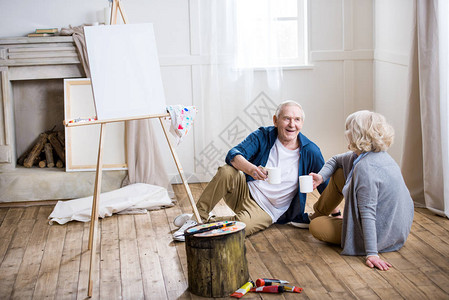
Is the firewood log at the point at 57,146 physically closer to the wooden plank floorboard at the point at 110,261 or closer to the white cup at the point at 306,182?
the wooden plank floorboard at the point at 110,261

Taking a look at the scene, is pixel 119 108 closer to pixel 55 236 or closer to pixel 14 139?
pixel 55 236

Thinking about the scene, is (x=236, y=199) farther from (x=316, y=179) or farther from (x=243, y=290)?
(x=243, y=290)

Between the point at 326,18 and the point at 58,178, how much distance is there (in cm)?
269

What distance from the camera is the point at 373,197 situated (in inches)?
125

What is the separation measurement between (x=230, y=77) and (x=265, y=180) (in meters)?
1.59

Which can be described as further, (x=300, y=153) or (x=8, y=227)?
(x=8, y=227)

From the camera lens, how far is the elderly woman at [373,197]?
319 centimetres

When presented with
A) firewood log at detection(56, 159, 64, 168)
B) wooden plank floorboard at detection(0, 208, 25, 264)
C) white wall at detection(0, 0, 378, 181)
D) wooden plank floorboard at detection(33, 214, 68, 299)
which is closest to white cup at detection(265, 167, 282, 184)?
wooden plank floorboard at detection(33, 214, 68, 299)

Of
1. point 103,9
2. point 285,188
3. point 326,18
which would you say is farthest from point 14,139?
point 326,18

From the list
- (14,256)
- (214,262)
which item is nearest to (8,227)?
(14,256)

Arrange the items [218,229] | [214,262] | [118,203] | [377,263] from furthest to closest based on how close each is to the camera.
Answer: [118,203], [377,263], [218,229], [214,262]

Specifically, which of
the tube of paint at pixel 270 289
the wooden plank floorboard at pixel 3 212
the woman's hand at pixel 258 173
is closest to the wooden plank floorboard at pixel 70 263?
the wooden plank floorboard at pixel 3 212

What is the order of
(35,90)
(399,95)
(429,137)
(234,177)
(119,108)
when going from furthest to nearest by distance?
(35,90) < (399,95) < (429,137) < (234,177) < (119,108)

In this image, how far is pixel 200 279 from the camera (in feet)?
9.48
